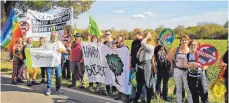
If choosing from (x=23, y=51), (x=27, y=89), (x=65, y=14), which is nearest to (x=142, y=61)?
(x=27, y=89)

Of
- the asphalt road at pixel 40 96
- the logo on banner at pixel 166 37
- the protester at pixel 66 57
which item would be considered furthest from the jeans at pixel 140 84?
the protester at pixel 66 57

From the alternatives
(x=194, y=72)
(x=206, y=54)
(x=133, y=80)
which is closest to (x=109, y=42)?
(x=133, y=80)

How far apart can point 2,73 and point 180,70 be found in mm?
8128

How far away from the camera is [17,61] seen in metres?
11.5

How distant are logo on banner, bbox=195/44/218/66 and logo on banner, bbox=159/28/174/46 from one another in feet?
5.01

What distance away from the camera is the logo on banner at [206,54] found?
269 inches

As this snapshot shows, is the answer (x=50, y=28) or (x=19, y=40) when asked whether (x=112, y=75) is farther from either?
(x=50, y=28)

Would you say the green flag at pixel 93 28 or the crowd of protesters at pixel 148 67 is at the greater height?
the green flag at pixel 93 28

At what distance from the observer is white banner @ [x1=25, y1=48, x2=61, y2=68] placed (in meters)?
9.73

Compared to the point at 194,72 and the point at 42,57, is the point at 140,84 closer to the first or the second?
the point at 194,72

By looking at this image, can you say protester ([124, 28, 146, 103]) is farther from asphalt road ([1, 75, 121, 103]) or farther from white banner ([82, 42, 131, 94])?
asphalt road ([1, 75, 121, 103])

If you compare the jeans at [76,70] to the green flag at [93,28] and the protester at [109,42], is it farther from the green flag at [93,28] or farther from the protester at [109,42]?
the protester at [109,42]

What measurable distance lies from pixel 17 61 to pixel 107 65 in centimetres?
340

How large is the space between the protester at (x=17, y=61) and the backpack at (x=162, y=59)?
4592 mm
